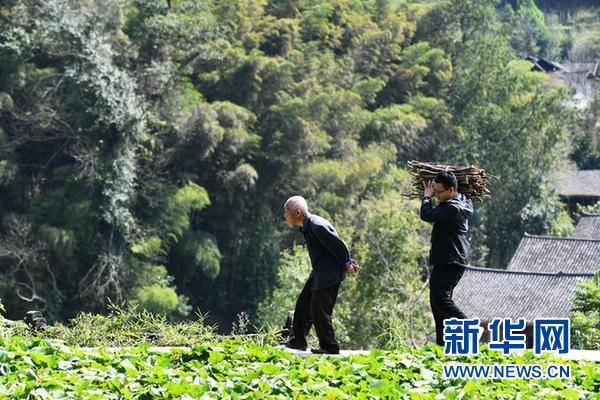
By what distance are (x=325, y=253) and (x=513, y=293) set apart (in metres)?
22.6

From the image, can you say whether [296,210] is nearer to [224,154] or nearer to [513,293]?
[513,293]

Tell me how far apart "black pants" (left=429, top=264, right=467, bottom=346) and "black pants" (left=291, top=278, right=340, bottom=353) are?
0.70 m

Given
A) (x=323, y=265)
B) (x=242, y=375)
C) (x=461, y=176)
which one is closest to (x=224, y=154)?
(x=461, y=176)

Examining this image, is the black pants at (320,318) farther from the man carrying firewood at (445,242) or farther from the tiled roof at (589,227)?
the tiled roof at (589,227)

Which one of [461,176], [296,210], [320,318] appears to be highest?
[461,176]

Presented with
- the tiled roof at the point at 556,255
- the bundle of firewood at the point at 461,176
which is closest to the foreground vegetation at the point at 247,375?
the bundle of firewood at the point at 461,176

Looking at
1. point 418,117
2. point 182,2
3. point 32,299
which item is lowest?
point 32,299

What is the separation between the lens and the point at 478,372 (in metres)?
7.41

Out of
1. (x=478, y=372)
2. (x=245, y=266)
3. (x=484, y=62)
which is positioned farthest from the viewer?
(x=484, y=62)

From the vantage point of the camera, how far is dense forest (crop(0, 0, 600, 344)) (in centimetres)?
3083

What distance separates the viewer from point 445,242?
8.43m

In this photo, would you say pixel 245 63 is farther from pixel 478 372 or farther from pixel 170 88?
pixel 478 372

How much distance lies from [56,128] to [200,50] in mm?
5396

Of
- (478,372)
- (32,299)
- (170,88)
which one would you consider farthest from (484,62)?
(478,372)
